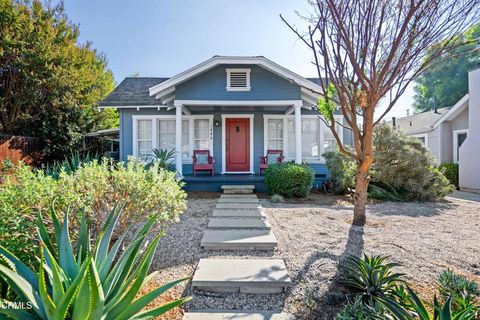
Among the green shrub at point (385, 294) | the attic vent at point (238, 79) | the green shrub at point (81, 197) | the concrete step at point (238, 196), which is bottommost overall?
the green shrub at point (385, 294)

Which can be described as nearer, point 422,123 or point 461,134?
point 461,134

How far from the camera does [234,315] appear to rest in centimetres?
252

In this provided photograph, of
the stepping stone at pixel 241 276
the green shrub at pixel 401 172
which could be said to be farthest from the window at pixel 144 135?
the stepping stone at pixel 241 276

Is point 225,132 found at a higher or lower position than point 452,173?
higher

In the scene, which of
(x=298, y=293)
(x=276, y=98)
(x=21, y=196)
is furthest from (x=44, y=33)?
(x=298, y=293)

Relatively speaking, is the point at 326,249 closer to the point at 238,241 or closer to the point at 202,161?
the point at 238,241

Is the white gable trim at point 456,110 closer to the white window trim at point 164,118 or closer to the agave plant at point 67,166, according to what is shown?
the white window trim at point 164,118

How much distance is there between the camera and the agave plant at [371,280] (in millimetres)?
2619

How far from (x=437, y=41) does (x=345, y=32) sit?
170 cm

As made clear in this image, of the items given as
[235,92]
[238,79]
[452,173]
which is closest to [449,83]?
[452,173]

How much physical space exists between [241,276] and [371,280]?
1.34m

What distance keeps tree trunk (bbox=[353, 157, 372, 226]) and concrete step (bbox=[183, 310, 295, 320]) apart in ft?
10.7

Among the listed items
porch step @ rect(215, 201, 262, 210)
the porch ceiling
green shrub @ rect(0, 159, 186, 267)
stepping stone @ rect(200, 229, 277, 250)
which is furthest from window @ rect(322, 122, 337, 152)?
green shrub @ rect(0, 159, 186, 267)

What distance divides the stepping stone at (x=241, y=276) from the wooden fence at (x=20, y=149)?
1079 cm
